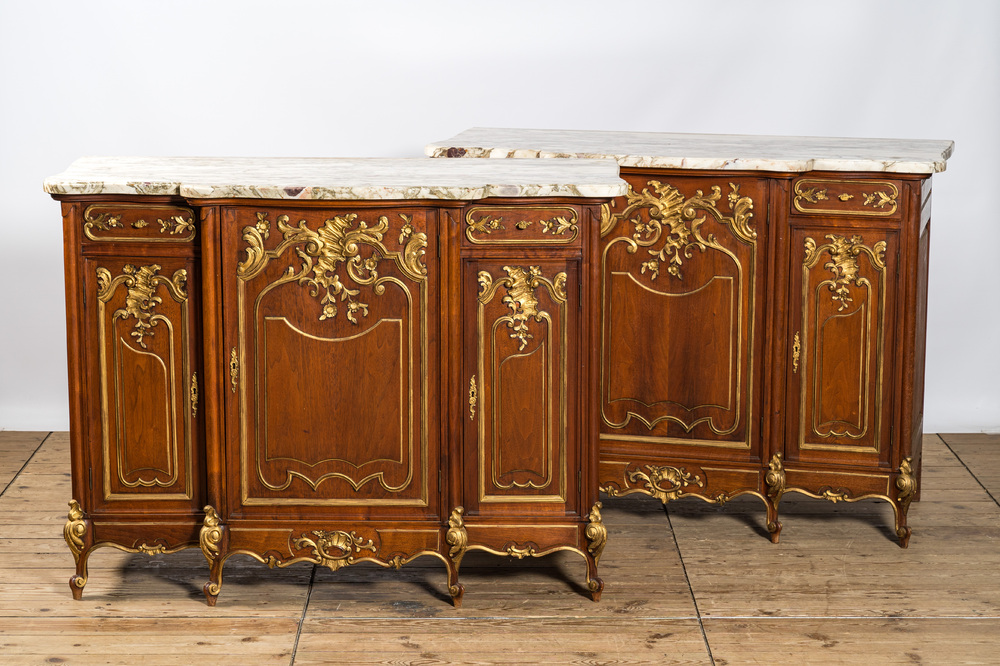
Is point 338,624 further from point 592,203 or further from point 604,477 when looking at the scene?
point 592,203

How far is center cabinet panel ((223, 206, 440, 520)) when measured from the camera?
2.73m

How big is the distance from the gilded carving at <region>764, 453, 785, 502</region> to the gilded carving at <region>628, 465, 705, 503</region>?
0.18 metres

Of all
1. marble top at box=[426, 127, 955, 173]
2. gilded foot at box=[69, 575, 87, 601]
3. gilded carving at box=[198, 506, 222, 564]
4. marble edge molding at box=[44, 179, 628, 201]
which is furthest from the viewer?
marble top at box=[426, 127, 955, 173]

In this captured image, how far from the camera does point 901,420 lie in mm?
3250

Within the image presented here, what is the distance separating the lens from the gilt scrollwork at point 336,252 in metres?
2.72

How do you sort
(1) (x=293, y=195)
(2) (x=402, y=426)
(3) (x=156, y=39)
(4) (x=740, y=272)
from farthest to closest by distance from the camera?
(3) (x=156, y=39)
(4) (x=740, y=272)
(2) (x=402, y=426)
(1) (x=293, y=195)

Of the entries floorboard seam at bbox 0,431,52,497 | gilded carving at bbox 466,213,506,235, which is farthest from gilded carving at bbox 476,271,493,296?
floorboard seam at bbox 0,431,52,497

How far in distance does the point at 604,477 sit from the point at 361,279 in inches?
40.2

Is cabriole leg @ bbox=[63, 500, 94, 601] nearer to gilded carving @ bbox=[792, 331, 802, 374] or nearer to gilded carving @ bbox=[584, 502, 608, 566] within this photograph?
gilded carving @ bbox=[584, 502, 608, 566]

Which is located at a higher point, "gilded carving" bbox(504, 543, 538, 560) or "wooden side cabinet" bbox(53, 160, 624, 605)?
"wooden side cabinet" bbox(53, 160, 624, 605)

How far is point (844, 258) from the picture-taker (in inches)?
125

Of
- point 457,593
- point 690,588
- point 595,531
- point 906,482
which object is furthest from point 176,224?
point 906,482

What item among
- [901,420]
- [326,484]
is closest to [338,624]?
[326,484]

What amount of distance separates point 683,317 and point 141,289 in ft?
4.62
